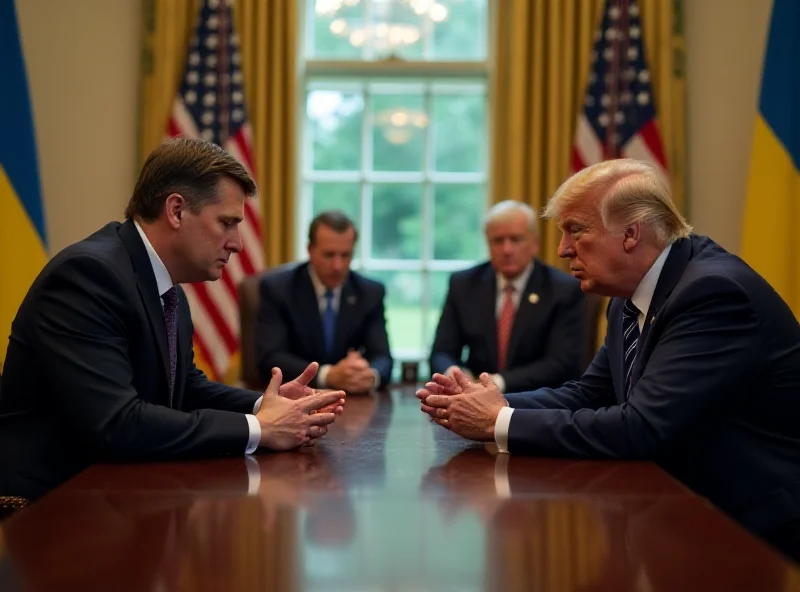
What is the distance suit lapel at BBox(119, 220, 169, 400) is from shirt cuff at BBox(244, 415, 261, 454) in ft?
1.08

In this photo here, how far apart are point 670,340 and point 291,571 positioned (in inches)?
54.3

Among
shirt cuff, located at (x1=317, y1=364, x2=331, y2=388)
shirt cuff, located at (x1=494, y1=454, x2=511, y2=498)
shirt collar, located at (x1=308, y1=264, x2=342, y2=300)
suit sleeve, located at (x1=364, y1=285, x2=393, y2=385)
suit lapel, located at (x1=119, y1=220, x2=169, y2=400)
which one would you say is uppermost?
suit lapel, located at (x1=119, y1=220, x2=169, y2=400)

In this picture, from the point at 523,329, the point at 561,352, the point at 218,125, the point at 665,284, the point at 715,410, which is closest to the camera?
the point at 715,410

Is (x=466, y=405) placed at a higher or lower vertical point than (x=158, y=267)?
lower

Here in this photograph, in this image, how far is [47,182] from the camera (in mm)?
6594

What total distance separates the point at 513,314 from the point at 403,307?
5.96 feet

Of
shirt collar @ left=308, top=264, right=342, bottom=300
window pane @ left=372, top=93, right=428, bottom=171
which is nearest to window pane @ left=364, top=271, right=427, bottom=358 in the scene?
window pane @ left=372, top=93, right=428, bottom=171

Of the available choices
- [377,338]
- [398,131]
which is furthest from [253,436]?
[398,131]

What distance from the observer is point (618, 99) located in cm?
628

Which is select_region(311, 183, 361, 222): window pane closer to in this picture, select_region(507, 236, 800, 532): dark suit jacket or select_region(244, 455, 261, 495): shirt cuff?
select_region(507, 236, 800, 532): dark suit jacket

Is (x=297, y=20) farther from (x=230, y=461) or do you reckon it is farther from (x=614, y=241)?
(x=230, y=461)

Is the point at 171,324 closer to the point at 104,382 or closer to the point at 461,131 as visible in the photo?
the point at 104,382

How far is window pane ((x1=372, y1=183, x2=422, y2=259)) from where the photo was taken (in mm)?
6832

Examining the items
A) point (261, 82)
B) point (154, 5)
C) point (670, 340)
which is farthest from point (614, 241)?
point (154, 5)
